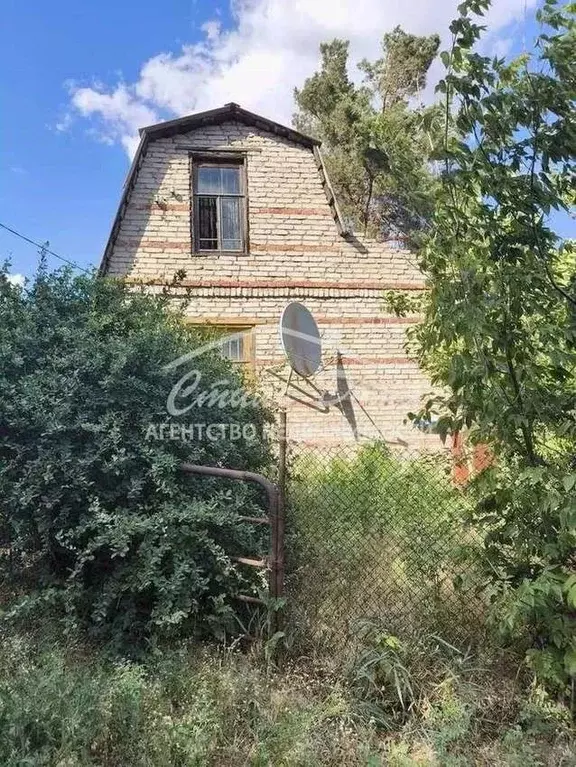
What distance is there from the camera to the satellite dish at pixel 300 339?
7.95 metres

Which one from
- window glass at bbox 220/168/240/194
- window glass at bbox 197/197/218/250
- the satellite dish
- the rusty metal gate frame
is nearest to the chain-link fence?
the rusty metal gate frame

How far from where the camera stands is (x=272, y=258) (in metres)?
9.21

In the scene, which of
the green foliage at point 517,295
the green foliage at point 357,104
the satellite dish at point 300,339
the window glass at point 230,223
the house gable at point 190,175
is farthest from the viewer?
the green foliage at point 357,104

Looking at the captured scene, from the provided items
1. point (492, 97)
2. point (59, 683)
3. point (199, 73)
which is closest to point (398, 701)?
point (59, 683)

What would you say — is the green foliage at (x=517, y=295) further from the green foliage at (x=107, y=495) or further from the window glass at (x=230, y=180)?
the window glass at (x=230, y=180)

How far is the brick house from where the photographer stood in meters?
8.97

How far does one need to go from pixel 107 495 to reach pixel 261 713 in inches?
58.4

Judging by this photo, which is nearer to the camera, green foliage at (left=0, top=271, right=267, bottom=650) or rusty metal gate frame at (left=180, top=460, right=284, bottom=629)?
rusty metal gate frame at (left=180, top=460, right=284, bottom=629)

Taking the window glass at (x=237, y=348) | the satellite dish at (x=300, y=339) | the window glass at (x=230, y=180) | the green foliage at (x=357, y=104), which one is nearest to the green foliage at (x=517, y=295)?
the satellite dish at (x=300, y=339)

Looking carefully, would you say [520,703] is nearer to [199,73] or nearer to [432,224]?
[432,224]

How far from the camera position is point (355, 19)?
495 centimetres

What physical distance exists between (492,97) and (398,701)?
2.85 m

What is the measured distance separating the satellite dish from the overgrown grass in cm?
536

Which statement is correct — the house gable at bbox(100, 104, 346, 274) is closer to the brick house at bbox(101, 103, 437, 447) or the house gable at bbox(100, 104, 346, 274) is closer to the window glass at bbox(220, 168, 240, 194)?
the brick house at bbox(101, 103, 437, 447)
